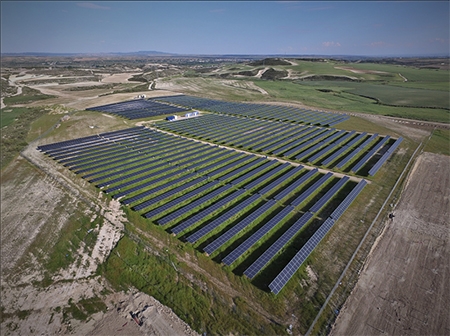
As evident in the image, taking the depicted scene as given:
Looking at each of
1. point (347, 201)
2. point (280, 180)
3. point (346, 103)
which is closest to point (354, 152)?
point (347, 201)

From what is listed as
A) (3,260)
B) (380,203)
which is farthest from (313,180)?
(3,260)

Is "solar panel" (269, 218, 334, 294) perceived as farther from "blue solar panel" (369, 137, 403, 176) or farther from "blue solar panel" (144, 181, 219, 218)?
"blue solar panel" (369, 137, 403, 176)

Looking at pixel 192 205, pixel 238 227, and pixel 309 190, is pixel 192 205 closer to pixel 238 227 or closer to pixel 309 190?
pixel 238 227

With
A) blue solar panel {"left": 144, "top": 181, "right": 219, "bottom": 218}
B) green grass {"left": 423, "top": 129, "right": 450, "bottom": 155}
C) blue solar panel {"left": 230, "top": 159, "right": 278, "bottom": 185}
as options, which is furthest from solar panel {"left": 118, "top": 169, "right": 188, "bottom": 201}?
green grass {"left": 423, "top": 129, "right": 450, "bottom": 155}

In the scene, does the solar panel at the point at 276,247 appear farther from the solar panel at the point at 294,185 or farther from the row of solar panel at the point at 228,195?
the solar panel at the point at 294,185

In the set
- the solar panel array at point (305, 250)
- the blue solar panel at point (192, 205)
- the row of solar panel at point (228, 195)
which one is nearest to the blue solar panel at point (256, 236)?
the row of solar panel at point (228, 195)

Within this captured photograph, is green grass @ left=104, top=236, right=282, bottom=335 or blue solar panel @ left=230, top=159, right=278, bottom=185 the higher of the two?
blue solar panel @ left=230, top=159, right=278, bottom=185
